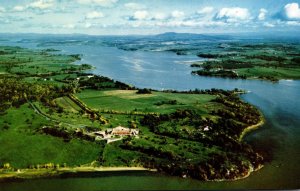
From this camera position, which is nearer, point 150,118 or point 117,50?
point 150,118

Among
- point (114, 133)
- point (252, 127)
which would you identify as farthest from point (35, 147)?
point (252, 127)

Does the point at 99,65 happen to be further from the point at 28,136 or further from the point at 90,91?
the point at 28,136

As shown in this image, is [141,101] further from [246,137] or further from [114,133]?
[246,137]

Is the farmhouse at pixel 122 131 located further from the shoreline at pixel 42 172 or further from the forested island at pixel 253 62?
the forested island at pixel 253 62

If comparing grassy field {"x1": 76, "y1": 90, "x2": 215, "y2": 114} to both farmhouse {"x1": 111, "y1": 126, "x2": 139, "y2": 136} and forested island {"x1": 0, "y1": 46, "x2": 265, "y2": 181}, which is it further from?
farmhouse {"x1": 111, "y1": 126, "x2": 139, "y2": 136}

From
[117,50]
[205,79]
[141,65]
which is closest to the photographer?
[205,79]

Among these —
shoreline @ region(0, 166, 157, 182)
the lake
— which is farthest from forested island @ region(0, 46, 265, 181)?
the lake

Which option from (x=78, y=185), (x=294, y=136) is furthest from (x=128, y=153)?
(x=294, y=136)
